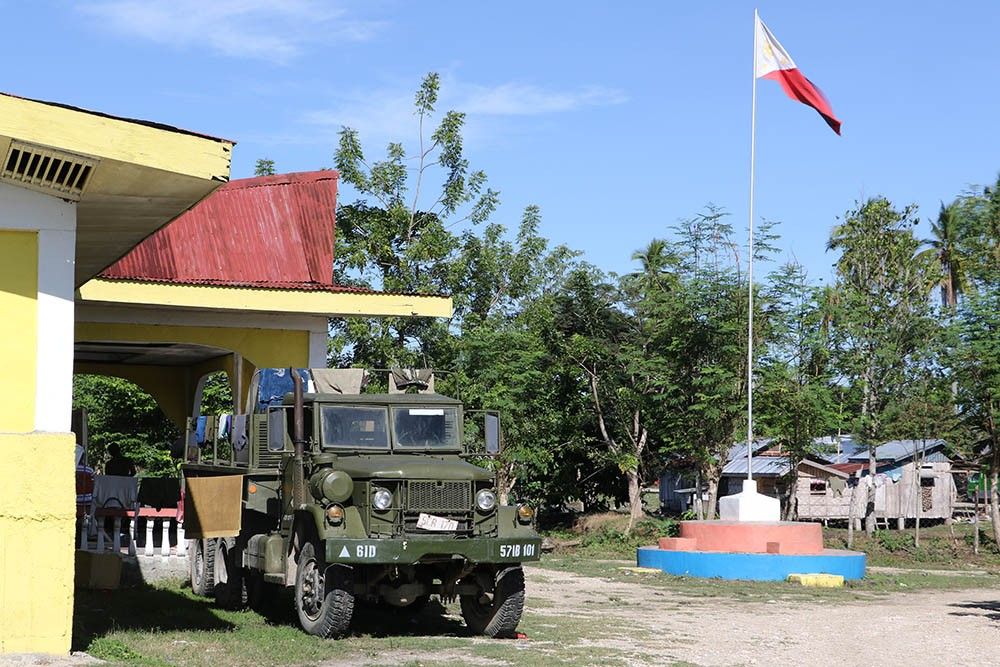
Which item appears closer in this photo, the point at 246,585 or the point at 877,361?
the point at 246,585

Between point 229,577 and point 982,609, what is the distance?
10052 mm

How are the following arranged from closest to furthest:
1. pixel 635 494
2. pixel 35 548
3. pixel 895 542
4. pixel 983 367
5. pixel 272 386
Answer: pixel 35 548
pixel 272 386
pixel 983 367
pixel 895 542
pixel 635 494

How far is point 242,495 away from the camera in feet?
46.5

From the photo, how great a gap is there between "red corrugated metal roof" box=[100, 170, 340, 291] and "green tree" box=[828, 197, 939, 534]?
2050cm

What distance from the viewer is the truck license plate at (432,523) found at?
12.4 metres

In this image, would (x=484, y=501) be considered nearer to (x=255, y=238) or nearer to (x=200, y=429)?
(x=200, y=429)

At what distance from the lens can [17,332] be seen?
10.4 m

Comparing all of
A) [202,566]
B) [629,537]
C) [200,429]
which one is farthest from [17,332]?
[629,537]

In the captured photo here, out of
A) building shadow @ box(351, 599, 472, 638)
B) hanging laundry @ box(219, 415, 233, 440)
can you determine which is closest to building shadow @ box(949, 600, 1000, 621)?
building shadow @ box(351, 599, 472, 638)

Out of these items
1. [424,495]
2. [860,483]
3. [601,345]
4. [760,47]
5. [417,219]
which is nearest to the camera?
[424,495]

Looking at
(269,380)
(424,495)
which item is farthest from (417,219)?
(424,495)

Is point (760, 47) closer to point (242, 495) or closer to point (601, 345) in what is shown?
point (601, 345)

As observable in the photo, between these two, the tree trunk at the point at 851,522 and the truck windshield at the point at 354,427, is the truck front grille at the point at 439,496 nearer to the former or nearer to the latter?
the truck windshield at the point at 354,427

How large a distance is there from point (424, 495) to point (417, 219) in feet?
67.7
